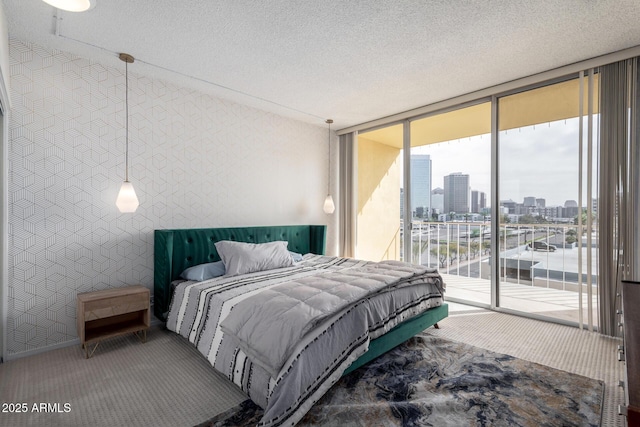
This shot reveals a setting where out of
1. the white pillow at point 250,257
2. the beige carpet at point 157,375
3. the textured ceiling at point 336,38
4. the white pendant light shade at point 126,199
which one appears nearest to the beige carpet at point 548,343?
the beige carpet at point 157,375

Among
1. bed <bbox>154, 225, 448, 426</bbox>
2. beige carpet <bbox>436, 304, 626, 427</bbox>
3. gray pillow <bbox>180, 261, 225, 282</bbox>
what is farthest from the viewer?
gray pillow <bbox>180, 261, 225, 282</bbox>

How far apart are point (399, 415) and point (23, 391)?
2467 mm

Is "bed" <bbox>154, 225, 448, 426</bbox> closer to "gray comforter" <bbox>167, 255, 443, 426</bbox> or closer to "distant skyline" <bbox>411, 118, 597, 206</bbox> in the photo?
"gray comforter" <bbox>167, 255, 443, 426</bbox>

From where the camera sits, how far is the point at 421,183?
4418 mm

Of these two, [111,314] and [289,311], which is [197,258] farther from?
[289,311]

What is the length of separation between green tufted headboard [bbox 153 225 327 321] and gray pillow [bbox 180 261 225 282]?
6.6 inches

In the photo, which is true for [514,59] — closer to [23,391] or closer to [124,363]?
[124,363]

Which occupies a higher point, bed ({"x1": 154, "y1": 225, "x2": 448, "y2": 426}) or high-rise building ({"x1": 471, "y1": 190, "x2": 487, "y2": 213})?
high-rise building ({"x1": 471, "y1": 190, "x2": 487, "y2": 213})

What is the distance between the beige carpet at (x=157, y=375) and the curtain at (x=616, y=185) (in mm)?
505

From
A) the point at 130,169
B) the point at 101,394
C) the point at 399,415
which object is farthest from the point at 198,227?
the point at 399,415

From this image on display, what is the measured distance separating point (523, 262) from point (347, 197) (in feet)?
8.77

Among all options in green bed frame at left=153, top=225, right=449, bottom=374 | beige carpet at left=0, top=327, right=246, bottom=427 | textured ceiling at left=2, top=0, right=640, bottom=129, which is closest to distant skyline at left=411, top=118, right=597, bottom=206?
textured ceiling at left=2, top=0, right=640, bottom=129

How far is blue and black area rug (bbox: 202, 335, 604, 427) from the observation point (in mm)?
1718

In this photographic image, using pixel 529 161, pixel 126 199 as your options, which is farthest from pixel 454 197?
pixel 126 199
